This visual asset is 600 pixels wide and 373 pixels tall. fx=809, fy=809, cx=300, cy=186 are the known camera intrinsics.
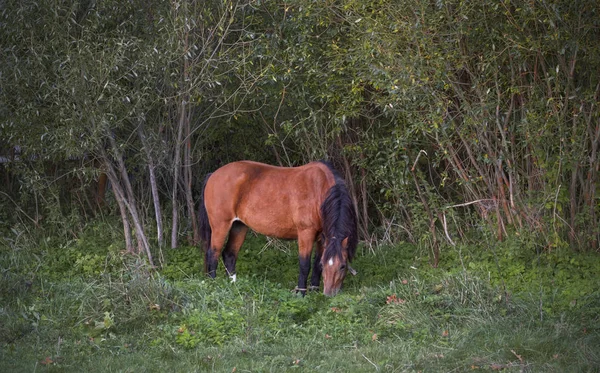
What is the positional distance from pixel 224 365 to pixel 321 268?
2.79 metres

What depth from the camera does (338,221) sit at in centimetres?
757

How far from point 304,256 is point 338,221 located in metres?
0.63

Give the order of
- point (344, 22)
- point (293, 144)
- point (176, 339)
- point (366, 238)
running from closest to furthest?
point (176, 339), point (344, 22), point (366, 238), point (293, 144)

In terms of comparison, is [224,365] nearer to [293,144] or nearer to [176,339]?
[176,339]

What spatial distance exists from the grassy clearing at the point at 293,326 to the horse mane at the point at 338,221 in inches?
17.1

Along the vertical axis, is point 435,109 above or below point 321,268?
above

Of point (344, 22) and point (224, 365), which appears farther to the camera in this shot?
point (344, 22)

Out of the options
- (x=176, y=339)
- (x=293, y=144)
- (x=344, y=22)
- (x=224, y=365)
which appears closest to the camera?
Answer: (x=224, y=365)

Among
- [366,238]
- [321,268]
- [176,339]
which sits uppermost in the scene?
[176,339]

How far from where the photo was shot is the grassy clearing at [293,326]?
17.3 feet

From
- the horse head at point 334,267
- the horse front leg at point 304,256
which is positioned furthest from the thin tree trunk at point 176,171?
the horse head at point 334,267

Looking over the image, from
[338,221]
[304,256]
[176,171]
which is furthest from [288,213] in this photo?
[176,171]

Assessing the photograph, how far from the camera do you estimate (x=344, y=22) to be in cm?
877

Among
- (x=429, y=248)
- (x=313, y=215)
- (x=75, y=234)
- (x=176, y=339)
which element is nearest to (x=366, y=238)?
(x=429, y=248)
